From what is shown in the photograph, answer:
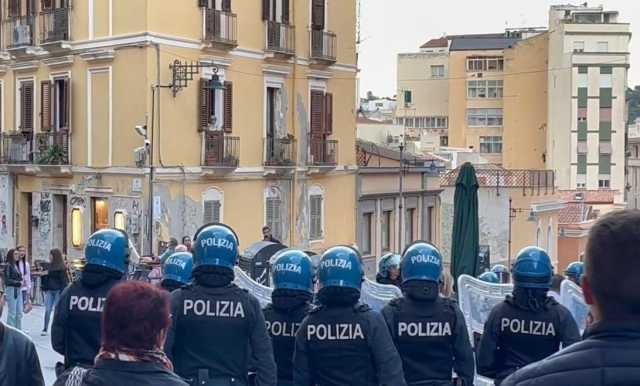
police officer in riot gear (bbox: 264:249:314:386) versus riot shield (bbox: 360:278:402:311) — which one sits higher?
police officer in riot gear (bbox: 264:249:314:386)

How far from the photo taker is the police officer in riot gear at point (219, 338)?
603 centimetres

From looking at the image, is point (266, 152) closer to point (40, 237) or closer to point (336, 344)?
point (40, 237)

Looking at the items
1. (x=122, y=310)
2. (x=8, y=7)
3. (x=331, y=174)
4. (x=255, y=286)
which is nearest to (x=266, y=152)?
(x=331, y=174)

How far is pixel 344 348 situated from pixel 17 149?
975 inches

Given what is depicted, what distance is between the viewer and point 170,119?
83.5ft

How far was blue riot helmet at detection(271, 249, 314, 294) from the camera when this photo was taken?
22.2 ft

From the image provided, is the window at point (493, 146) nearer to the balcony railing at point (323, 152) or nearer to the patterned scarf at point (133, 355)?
the balcony railing at point (323, 152)

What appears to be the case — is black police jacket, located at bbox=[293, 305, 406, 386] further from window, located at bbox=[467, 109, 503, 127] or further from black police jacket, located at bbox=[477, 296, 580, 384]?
window, located at bbox=[467, 109, 503, 127]

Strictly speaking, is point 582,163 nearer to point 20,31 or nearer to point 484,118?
point 484,118

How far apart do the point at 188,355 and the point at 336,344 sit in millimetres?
963

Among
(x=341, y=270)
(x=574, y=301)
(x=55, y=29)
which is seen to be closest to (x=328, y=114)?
(x=55, y=29)

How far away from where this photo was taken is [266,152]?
28750 millimetres

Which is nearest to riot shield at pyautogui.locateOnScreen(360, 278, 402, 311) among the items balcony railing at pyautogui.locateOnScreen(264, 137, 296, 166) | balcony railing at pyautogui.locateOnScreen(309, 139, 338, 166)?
balcony railing at pyautogui.locateOnScreen(264, 137, 296, 166)

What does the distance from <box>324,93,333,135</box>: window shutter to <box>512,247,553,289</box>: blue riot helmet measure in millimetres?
24281
